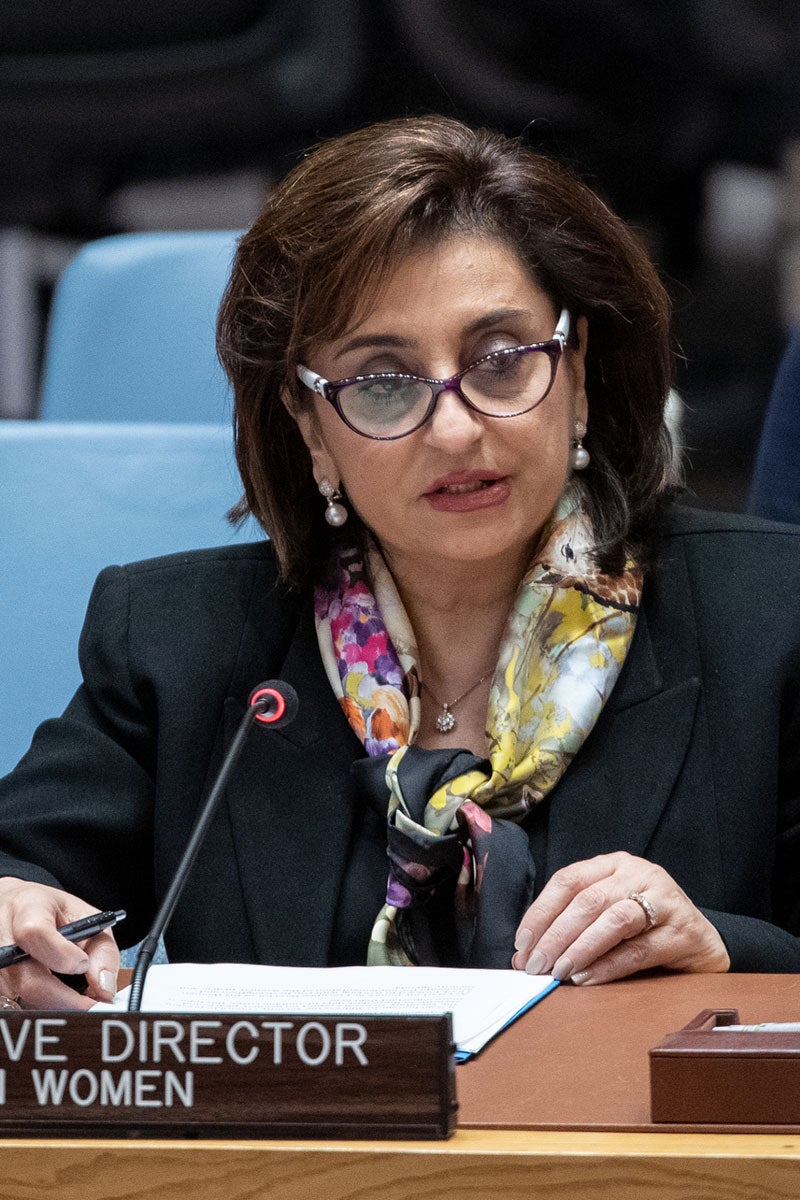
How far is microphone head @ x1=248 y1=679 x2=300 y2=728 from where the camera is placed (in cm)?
119

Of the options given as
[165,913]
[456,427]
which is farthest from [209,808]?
[456,427]

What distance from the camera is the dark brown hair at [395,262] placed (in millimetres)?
1545

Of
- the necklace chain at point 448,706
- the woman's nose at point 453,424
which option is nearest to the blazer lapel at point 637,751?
the necklace chain at point 448,706

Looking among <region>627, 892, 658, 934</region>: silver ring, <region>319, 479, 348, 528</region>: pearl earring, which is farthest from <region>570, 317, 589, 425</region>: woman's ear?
<region>627, 892, 658, 934</region>: silver ring

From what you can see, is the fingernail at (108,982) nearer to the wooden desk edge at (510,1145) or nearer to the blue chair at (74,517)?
the wooden desk edge at (510,1145)

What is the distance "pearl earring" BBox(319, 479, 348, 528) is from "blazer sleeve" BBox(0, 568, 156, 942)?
0.72ft

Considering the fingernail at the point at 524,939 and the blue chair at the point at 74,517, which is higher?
the blue chair at the point at 74,517

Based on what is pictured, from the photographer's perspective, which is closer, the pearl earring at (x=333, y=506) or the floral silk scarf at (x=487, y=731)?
the floral silk scarf at (x=487, y=731)

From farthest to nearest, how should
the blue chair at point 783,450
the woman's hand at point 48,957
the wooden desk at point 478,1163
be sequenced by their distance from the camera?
the blue chair at point 783,450, the woman's hand at point 48,957, the wooden desk at point 478,1163

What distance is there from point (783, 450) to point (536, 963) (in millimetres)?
977

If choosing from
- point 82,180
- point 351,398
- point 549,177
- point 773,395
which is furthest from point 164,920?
Answer: point 82,180

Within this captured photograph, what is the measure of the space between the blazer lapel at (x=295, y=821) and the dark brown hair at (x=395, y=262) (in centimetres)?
17

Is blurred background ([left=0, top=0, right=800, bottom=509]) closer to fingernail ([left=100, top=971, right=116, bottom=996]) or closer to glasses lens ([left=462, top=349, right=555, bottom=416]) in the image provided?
glasses lens ([left=462, top=349, right=555, bottom=416])

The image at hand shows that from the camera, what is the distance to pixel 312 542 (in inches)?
67.1
